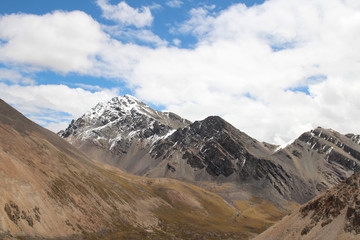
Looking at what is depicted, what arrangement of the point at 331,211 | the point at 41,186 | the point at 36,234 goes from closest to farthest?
the point at 331,211
the point at 36,234
the point at 41,186

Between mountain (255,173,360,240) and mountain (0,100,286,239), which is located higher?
mountain (255,173,360,240)

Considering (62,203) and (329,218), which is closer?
(329,218)

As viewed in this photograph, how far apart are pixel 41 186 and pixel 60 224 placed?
40.4 feet

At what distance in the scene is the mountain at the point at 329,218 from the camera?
33438 mm

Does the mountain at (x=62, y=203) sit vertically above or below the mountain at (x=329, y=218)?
below

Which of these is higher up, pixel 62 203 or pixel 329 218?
pixel 329 218

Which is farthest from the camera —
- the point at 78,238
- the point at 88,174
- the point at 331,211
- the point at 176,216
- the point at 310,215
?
the point at 176,216

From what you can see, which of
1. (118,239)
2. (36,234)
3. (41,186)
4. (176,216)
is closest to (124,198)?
(176,216)

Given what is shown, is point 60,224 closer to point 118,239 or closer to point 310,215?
point 118,239

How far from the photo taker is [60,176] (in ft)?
293

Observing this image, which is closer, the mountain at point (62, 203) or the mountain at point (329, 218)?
the mountain at point (329, 218)

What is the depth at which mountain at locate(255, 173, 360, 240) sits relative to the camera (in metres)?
33.4

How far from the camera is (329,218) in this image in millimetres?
37406

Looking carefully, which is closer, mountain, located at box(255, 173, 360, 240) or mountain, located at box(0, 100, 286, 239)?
mountain, located at box(255, 173, 360, 240)
